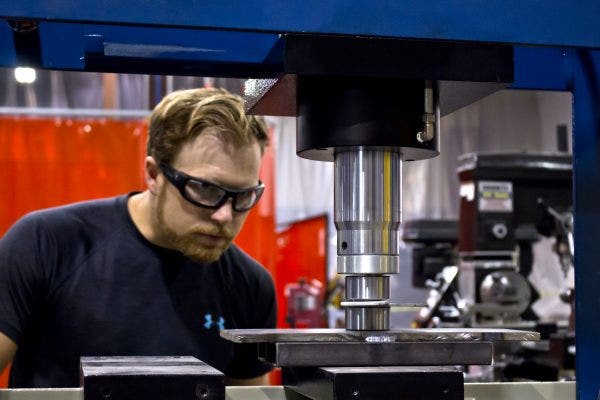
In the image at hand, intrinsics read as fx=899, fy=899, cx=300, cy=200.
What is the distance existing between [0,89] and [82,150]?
4.52ft

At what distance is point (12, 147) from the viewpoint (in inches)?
145

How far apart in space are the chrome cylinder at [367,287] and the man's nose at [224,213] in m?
0.88

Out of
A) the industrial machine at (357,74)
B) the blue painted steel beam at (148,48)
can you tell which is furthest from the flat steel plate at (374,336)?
the blue painted steel beam at (148,48)

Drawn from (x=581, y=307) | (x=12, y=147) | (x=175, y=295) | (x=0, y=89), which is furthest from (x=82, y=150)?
(x=581, y=307)

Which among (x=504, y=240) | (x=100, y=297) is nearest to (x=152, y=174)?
(x=100, y=297)

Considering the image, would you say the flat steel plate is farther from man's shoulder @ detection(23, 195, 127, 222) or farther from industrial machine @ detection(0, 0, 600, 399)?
man's shoulder @ detection(23, 195, 127, 222)

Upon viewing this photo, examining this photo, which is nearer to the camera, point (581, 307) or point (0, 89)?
point (581, 307)

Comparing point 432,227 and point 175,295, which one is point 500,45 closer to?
point 175,295

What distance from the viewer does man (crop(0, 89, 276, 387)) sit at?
5.89 feet

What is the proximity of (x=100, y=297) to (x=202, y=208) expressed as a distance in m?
0.28

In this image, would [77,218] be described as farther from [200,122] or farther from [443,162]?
[443,162]

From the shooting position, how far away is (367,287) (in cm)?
94

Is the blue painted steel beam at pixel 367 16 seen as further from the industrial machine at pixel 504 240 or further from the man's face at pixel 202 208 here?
the industrial machine at pixel 504 240

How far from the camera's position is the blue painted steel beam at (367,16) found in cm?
83
